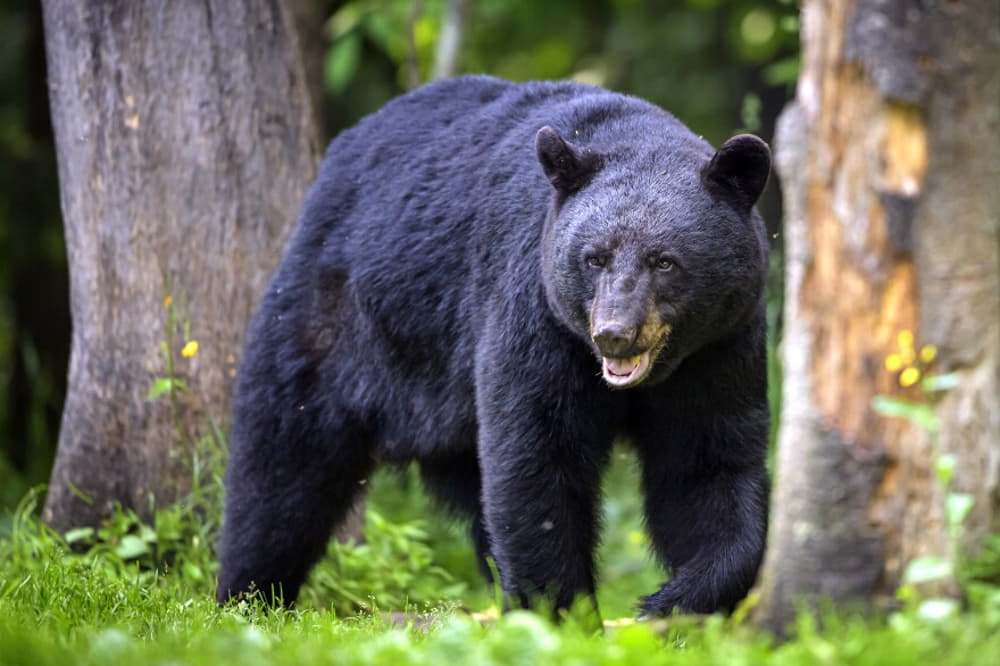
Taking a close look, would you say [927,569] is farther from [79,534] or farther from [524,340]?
[79,534]

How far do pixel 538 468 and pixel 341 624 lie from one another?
0.92 metres

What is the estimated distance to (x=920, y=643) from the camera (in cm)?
315

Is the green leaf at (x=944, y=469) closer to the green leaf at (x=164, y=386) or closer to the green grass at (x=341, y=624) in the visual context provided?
the green grass at (x=341, y=624)

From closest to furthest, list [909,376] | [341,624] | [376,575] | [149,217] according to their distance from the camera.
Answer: [909,376] < [341,624] < [149,217] < [376,575]

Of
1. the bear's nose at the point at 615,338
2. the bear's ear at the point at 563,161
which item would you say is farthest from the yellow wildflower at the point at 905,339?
the bear's ear at the point at 563,161

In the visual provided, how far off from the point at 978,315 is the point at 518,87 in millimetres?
2915

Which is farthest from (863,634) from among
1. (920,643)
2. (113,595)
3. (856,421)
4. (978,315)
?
(113,595)

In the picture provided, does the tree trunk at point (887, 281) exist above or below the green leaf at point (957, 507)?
above

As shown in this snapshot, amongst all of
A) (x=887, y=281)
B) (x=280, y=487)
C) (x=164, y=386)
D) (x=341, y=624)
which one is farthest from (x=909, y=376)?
(x=164, y=386)

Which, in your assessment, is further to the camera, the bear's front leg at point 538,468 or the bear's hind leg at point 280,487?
the bear's hind leg at point 280,487

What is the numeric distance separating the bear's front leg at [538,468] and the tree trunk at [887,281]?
146cm

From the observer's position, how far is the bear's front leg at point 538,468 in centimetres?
484

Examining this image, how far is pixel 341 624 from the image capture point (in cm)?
443

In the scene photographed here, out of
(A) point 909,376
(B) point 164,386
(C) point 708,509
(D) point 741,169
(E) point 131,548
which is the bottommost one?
(E) point 131,548
